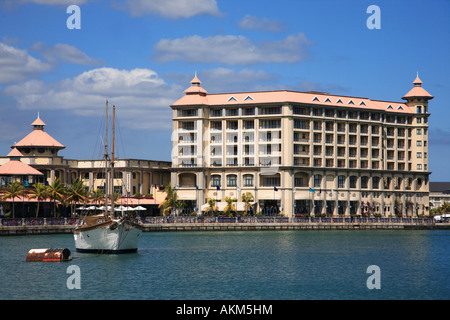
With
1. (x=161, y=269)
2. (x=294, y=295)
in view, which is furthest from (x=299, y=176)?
(x=294, y=295)

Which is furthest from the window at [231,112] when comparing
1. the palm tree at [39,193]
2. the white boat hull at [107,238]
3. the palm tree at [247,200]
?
the white boat hull at [107,238]

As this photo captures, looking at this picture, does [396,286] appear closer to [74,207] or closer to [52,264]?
[52,264]

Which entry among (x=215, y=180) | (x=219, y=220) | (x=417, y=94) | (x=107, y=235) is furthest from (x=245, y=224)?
(x=417, y=94)

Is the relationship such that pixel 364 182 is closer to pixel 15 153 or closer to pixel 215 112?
pixel 215 112

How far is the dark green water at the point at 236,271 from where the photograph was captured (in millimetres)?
60625

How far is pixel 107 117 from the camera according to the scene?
93.9 m

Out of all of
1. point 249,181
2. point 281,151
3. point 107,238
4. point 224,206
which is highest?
point 281,151

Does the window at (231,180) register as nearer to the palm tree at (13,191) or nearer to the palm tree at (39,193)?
the palm tree at (39,193)

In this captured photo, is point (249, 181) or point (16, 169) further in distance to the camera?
point (249, 181)

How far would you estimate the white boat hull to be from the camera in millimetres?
86438

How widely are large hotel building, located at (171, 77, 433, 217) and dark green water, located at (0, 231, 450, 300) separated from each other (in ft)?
196

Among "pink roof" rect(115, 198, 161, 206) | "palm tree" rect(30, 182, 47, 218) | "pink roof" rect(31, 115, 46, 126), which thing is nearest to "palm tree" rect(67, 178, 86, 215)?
"palm tree" rect(30, 182, 47, 218)

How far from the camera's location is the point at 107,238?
86625 mm

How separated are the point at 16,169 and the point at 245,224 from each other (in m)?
48.5
